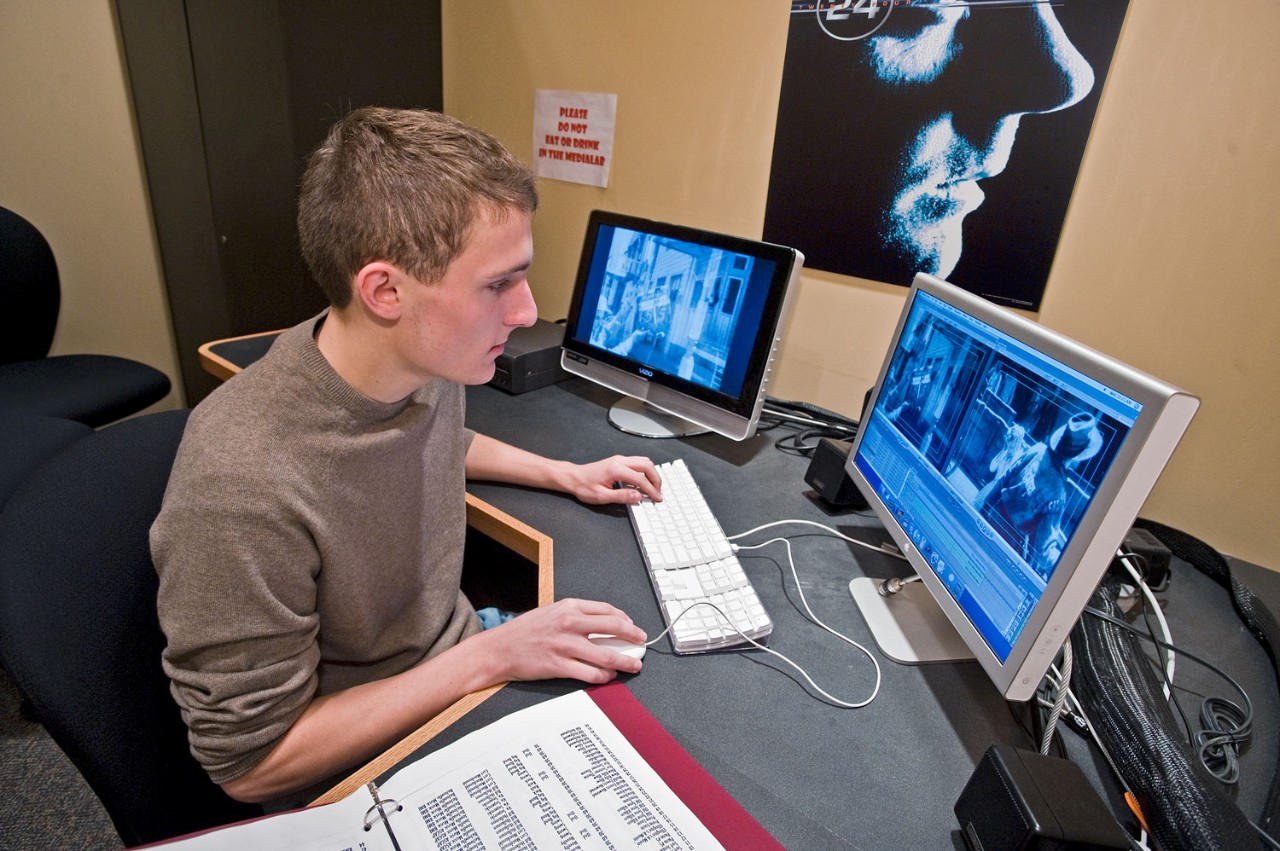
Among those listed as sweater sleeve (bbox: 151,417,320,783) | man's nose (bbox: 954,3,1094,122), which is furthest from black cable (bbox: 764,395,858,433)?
sweater sleeve (bbox: 151,417,320,783)

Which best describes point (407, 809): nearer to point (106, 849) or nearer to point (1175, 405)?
point (1175, 405)

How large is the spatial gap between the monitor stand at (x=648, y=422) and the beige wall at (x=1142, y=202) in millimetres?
315

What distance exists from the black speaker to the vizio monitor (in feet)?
2.48

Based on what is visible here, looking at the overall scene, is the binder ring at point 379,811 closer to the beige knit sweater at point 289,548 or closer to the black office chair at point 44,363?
the beige knit sweater at point 289,548

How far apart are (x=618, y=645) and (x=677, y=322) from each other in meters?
0.76

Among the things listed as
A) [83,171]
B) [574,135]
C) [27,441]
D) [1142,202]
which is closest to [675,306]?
[574,135]

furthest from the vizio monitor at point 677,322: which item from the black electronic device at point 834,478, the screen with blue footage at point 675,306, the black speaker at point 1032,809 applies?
the black speaker at point 1032,809

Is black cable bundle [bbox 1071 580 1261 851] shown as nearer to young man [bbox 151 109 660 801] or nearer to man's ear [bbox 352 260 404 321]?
young man [bbox 151 109 660 801]

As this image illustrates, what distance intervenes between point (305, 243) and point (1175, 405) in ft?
3.01

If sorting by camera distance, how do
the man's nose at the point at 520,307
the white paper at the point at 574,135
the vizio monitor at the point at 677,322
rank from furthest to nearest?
1. the white paper at the point at 574,135
2. the vizio monitor at the point at 677,322
3. the man's nose at the point at 520,307

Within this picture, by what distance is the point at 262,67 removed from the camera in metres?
1.63

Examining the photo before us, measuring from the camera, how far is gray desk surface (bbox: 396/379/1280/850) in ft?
2.13

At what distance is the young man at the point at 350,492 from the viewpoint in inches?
24.8

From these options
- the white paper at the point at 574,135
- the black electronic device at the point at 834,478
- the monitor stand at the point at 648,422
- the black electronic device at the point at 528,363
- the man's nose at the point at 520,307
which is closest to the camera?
the man's nose at the point at 520,307
